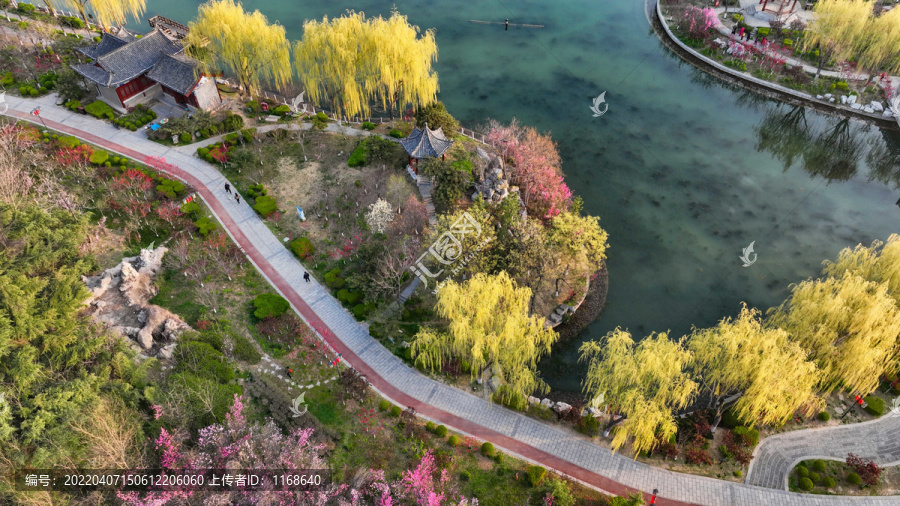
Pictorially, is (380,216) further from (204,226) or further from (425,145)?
(204,226)

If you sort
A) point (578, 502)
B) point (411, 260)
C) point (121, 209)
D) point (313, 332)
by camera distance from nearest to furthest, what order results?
point (578, 502), point (313, 332), point (411, 260), point (121, 209)

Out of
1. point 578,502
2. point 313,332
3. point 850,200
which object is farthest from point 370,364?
point 850,200

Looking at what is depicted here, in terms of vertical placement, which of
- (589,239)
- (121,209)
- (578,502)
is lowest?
(578,502)

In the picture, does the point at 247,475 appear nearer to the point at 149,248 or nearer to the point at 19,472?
the point at 19,472

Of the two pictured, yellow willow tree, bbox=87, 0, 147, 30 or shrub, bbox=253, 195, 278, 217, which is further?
yellow willow tree, bbox=87, 0, 147, 30

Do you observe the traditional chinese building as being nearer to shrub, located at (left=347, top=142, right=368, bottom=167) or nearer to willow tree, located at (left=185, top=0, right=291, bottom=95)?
willow tree, located at (left=185, top=0, right=291, bottom=95)

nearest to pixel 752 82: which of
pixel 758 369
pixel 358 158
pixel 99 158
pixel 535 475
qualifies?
pixel 758 369

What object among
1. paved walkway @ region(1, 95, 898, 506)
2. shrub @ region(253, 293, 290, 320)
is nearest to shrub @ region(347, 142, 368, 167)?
paved walkway @ region(1, 95, 898, 506)
